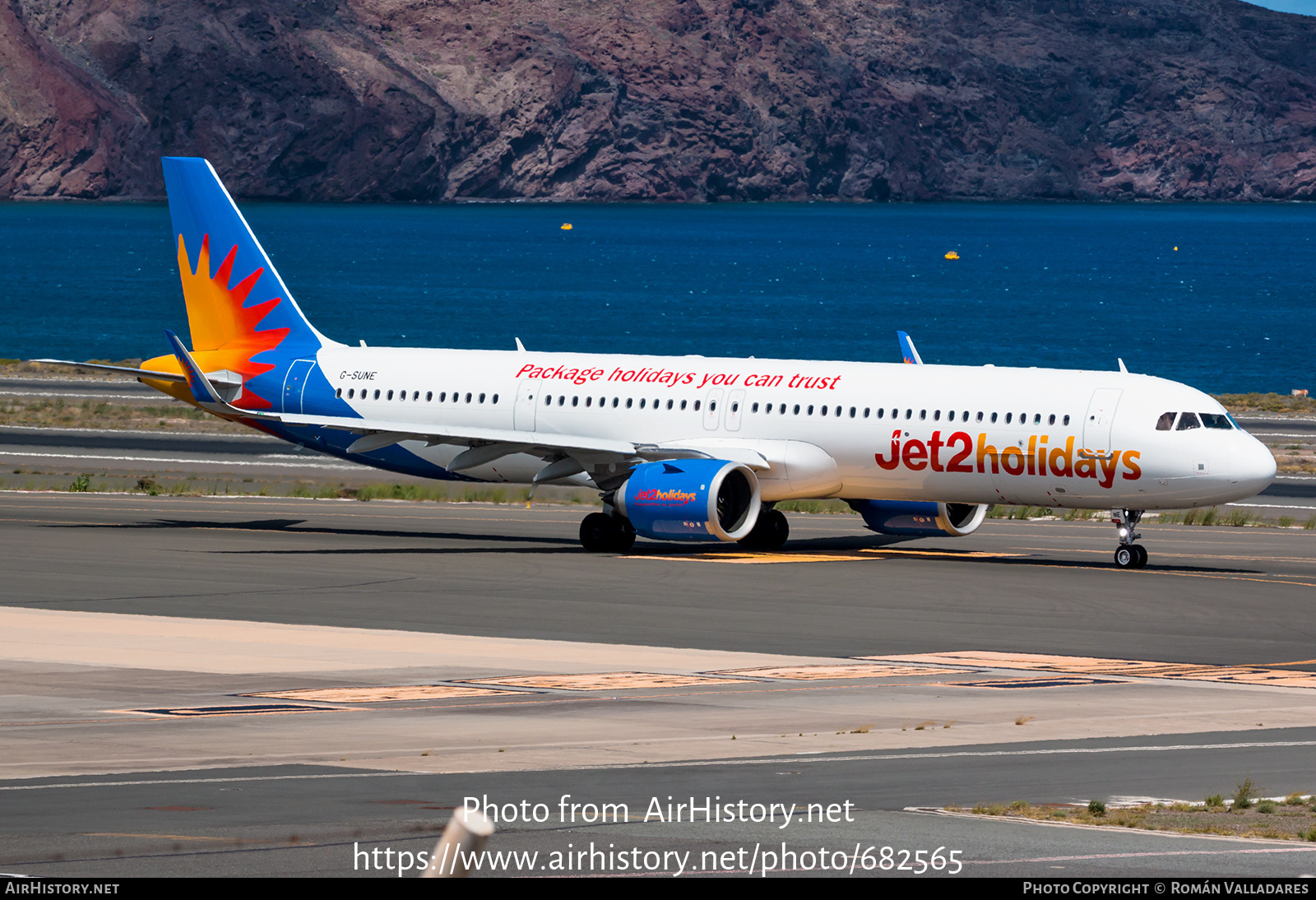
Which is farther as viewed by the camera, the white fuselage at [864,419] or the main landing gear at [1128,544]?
the main landing gear at [1128,544]

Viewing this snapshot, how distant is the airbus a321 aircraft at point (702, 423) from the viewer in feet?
137

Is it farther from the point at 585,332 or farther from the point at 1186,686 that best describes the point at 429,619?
the point at 585,332

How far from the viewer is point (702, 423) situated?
45.4 meters

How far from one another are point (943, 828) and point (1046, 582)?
23.7 meters

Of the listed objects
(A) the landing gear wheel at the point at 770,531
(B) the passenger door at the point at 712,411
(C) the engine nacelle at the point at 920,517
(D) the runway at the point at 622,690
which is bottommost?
(D) the runway at the point at 622,690

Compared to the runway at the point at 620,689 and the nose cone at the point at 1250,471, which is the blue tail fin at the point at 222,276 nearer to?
the runway at the point at 620,689

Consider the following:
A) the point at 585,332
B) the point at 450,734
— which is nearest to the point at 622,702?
the point at 450,734

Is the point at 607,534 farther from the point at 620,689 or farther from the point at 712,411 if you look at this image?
the point at 620,689

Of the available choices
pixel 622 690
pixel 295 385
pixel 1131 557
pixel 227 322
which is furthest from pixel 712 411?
pixel 622 690

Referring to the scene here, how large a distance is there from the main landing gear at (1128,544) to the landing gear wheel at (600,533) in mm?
10118

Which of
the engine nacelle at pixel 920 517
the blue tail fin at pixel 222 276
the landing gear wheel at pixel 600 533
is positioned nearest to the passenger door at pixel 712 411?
the landing gear wheel at pixel 600 533

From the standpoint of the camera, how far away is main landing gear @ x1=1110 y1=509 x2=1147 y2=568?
4216 cm

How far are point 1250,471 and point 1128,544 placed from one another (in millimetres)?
2954

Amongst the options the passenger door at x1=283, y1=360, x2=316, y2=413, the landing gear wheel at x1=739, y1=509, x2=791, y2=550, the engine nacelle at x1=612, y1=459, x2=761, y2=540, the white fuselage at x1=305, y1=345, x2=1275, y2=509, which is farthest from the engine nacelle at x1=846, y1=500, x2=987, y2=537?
the passenger door at x1=283, y1=360, x2=316, y2=413
